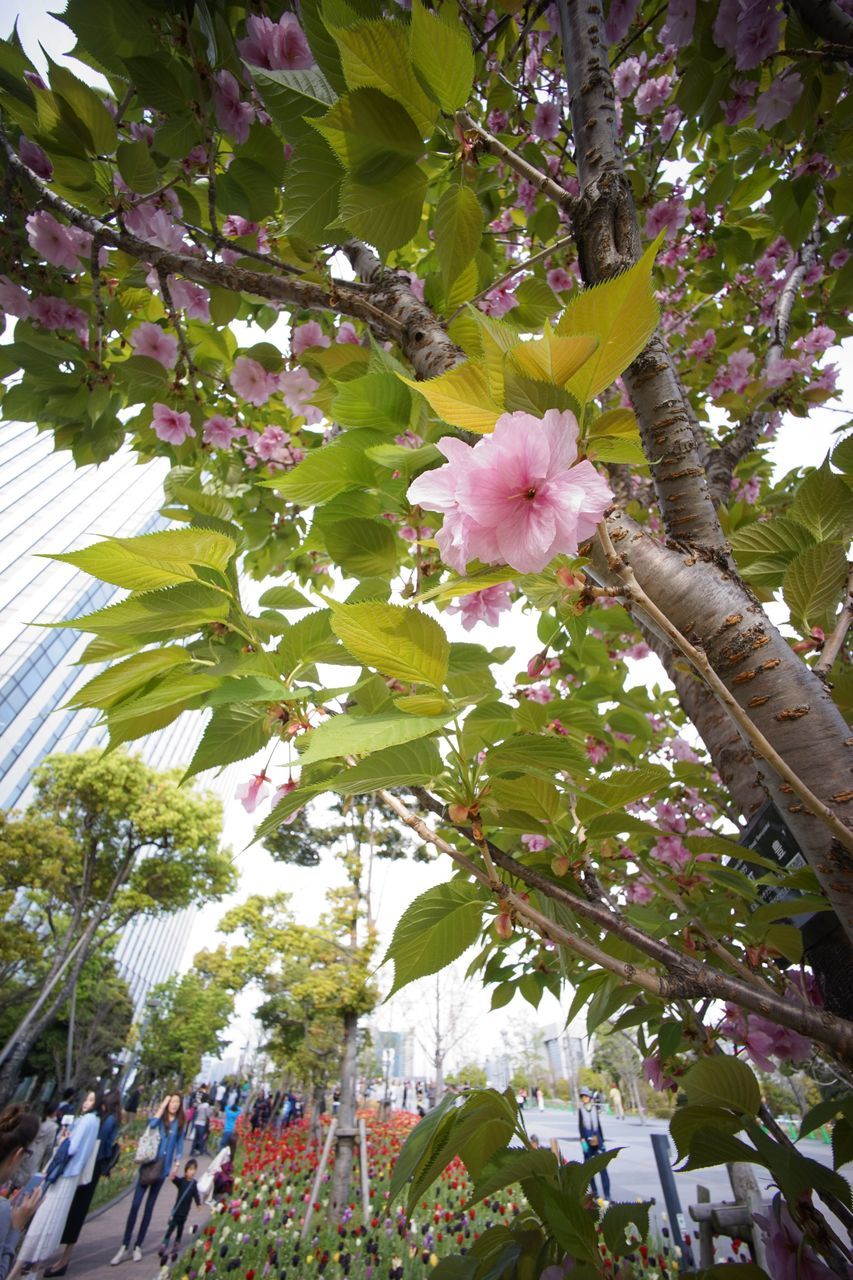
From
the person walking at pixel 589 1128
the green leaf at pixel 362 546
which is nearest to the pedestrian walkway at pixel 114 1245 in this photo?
the person walking at pixel 589 1128

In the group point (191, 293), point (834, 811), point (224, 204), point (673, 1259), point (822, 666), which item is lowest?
point (673, 1259)

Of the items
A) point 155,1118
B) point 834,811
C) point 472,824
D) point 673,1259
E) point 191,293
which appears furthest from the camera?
point 155,1118

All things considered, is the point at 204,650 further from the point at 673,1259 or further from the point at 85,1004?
the point at 85,1004

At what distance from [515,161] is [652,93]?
2.43 m

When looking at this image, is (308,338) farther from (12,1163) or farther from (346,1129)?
(346,1129)

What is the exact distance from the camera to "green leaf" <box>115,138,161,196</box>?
1.19m

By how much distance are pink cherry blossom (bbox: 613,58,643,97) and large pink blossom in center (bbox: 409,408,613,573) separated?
3.20 meters

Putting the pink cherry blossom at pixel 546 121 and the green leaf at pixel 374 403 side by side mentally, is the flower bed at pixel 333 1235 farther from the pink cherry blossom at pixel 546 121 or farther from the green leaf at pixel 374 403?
the pink cherry blossom at pixel 546 121

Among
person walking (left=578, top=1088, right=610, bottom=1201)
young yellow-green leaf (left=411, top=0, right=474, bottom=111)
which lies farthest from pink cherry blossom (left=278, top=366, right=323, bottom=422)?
person walking (left=578, top=1088, right=610, bottom=1201)

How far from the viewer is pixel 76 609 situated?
25.4 meters

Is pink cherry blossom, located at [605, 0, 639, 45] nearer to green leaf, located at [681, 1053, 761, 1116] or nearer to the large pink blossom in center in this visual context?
the large pink blossom in center

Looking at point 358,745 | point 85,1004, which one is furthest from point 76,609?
point 358,745

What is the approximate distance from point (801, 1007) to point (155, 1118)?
7.91 metres

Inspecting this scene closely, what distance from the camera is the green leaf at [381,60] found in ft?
2.17
